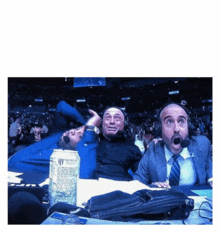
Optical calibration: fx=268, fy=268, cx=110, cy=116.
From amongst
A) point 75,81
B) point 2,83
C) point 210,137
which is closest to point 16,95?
point 2,83

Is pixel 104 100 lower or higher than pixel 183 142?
higher

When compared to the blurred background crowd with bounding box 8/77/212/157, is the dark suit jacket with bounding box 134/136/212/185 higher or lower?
lower

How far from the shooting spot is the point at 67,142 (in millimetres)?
2861

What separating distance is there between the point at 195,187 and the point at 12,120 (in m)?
2.08

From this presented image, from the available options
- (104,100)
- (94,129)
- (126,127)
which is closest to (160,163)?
(126,127)

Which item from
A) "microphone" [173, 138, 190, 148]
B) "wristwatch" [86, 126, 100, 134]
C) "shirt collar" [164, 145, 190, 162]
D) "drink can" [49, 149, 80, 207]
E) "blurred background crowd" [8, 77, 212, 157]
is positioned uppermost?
"blurred background crowd" [8, 77, 212, 157]

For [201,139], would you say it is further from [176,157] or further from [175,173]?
[175,173]

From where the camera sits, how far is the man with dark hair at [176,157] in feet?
9.28

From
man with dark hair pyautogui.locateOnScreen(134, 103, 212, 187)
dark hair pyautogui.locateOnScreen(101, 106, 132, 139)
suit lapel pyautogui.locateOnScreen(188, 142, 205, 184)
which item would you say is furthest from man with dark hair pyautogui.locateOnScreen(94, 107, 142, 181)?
suit lapel pyautogui.locateOnScreen(188, 142, 205, 184)

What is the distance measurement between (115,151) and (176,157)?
2.15 feet

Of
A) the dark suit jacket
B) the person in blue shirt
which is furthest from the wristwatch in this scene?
the dark suit jacket

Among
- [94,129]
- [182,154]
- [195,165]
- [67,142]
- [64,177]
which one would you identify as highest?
[94,129]

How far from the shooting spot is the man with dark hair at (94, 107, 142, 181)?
9.34 ft

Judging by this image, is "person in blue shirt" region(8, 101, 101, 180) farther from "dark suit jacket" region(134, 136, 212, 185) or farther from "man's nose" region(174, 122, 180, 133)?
"man's nose" region(174, 122, 180, 133)
